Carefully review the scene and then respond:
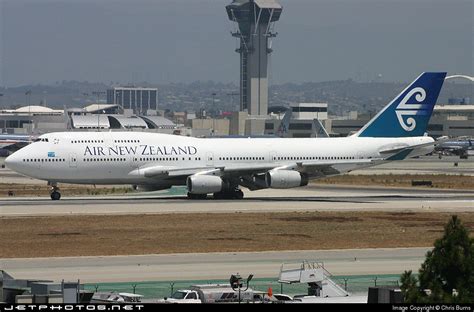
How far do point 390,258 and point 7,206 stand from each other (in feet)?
106

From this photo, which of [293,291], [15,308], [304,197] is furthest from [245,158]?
[15,308]

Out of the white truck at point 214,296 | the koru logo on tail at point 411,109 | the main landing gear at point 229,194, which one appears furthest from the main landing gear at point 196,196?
the white truck at point 214,296

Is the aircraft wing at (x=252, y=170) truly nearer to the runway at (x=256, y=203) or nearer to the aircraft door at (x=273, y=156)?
the aircraft door at (x=273, y=156)

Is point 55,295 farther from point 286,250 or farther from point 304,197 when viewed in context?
point 304,197

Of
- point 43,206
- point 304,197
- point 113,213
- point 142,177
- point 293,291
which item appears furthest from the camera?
point 304,197

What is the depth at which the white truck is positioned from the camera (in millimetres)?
31641

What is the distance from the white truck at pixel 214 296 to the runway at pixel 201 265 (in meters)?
7.41

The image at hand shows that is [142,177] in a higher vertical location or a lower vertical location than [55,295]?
higher

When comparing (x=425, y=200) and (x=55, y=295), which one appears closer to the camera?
(x=55, y=295)

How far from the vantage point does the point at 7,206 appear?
72750 millimetres

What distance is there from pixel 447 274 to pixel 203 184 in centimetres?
4986

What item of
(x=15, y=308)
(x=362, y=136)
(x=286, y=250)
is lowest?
(x=15, y=308)

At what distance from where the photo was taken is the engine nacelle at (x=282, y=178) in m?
78.2

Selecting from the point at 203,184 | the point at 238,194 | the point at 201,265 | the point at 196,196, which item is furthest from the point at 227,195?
the point at 201,265
